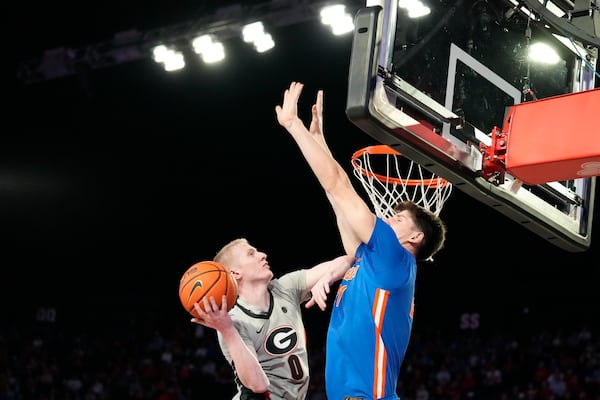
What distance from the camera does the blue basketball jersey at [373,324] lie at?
12.4 ft

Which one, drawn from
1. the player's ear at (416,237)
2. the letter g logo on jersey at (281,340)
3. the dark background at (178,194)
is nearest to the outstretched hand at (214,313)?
the letter g logo on jersey at (281,340)

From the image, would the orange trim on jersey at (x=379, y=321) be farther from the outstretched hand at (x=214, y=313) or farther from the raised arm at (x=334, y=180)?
the outstretched hand at (x=214, y=313)

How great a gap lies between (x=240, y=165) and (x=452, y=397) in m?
5.96

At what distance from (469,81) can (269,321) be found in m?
1.59

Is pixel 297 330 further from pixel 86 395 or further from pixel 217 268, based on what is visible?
pixel 86 395

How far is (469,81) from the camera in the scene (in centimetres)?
401

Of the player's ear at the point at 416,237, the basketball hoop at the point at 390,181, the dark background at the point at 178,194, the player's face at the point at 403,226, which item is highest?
the dark background at the point at 178,194

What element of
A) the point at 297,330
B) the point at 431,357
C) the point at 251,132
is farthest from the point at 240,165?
the point at 297,330

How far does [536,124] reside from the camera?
3.54 m

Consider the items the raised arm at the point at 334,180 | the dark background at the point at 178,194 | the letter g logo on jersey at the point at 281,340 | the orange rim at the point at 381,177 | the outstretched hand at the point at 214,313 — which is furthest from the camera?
the dark background at the point at 178,194

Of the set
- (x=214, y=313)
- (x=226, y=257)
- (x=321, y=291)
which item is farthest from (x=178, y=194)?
(x=214, y=313)

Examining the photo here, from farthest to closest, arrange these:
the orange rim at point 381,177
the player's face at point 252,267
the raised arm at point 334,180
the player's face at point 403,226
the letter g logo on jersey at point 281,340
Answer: the orange rim at point 381,177 < the player's face at point 252,267 < the letter g logo on jersey at point 281,340 < the player's face at point 403,226 < the raised arm at point 334,180

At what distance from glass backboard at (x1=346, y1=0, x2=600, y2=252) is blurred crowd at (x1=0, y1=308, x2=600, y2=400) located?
841 centimetres

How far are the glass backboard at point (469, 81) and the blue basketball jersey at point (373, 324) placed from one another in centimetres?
47
